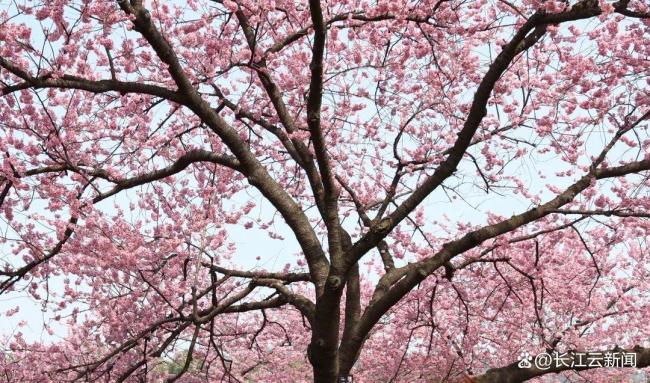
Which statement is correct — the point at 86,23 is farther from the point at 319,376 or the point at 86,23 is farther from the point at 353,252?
the point at 319,376

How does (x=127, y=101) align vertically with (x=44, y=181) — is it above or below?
above

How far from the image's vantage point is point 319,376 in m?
6.24

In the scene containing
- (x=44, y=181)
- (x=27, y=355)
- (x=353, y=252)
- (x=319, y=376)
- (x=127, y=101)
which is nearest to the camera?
(x=353, y=252)

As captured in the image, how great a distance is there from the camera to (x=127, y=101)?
7.41m

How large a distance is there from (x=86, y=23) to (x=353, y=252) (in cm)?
302

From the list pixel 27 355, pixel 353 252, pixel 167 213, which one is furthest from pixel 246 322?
pixel 353 252

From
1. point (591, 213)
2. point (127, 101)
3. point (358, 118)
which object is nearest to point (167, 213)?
point (127, 101)

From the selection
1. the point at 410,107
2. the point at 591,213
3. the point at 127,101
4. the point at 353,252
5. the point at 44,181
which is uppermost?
the point at 410,107

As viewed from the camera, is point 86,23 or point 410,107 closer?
point 86,23

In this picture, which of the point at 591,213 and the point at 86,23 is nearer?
the point at 86,23

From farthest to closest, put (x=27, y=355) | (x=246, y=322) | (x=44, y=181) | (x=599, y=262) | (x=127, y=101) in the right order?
(x=246, y=322) < (x=599, y=262) < (x=27, y=355) < (x=127, y=101) < (x=44, y=181)

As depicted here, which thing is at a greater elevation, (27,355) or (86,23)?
(86,23)

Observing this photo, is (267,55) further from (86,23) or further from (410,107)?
(410,107)

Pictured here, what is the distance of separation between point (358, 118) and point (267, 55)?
2.35m
